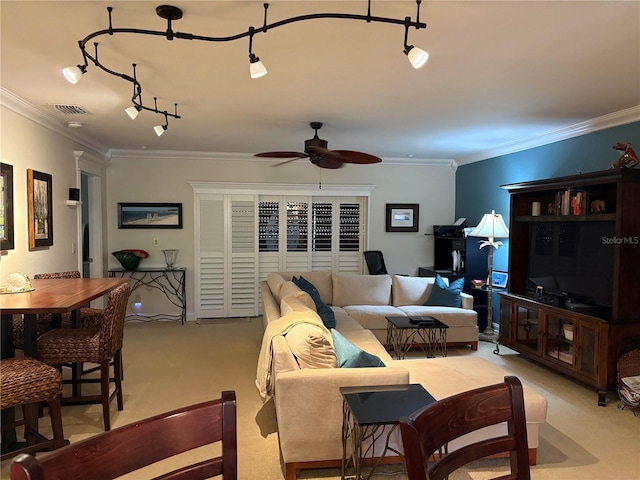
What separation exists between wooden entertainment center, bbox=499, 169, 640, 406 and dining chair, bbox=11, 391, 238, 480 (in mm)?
3530

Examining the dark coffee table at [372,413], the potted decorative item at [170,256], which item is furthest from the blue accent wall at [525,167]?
the potted decorative item at [170,256]

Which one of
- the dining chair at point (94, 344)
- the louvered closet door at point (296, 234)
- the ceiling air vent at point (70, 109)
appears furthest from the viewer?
the louvered closet door at point (296, 234)

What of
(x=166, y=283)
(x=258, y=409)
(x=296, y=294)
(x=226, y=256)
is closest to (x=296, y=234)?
(x=226, y=256)

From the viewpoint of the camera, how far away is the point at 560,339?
13.1 feet

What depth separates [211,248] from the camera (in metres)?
6.50

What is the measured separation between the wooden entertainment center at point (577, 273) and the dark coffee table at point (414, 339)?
694mm

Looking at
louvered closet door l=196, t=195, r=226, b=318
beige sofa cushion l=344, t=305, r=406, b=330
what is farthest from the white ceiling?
beige sofa cushion l=344, t=305, r=406, b=330

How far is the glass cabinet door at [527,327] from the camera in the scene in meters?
4.35

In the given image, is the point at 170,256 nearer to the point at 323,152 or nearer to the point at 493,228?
the point at 323,152

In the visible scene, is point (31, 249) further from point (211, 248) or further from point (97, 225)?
point (211, 248)

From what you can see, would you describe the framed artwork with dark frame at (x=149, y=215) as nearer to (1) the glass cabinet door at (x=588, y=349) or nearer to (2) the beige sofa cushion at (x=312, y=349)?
(2) the beige sofa cushion at (x=312, y=349)

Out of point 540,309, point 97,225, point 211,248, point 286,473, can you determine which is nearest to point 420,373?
point 286,473

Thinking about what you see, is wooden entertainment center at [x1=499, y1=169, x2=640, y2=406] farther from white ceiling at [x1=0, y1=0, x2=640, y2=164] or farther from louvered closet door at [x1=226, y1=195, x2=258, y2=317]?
louvered closet door at [x1=226, y1=195, x2=258, y2=317]

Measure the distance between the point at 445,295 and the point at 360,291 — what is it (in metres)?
1.03
